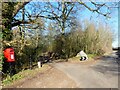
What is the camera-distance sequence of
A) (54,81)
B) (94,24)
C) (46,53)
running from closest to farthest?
(54,81)
(94,24)
(46,53)

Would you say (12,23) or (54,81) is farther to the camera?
(12,23)

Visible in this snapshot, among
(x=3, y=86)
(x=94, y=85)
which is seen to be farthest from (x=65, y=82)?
(x=3, y=86)

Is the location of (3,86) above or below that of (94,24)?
below

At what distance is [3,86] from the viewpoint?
9562mm

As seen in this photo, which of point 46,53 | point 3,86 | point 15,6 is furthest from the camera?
point 46,53

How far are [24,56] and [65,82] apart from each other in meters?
9.11

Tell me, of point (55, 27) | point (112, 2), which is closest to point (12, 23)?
point (112, 2)

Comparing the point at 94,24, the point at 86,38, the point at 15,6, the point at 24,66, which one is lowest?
the point at 24,66

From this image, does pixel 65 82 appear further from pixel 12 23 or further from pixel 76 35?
pixel 76 35

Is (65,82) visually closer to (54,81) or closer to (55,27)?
(54,81)

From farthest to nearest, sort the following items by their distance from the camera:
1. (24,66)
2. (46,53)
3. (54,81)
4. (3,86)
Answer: (46,53), (24,66), (3,86), (54,81)

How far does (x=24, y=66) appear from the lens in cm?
1633

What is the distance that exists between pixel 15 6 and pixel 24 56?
16.5 feet

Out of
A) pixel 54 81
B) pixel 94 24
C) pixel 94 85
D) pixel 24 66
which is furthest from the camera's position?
pixel 94 24
